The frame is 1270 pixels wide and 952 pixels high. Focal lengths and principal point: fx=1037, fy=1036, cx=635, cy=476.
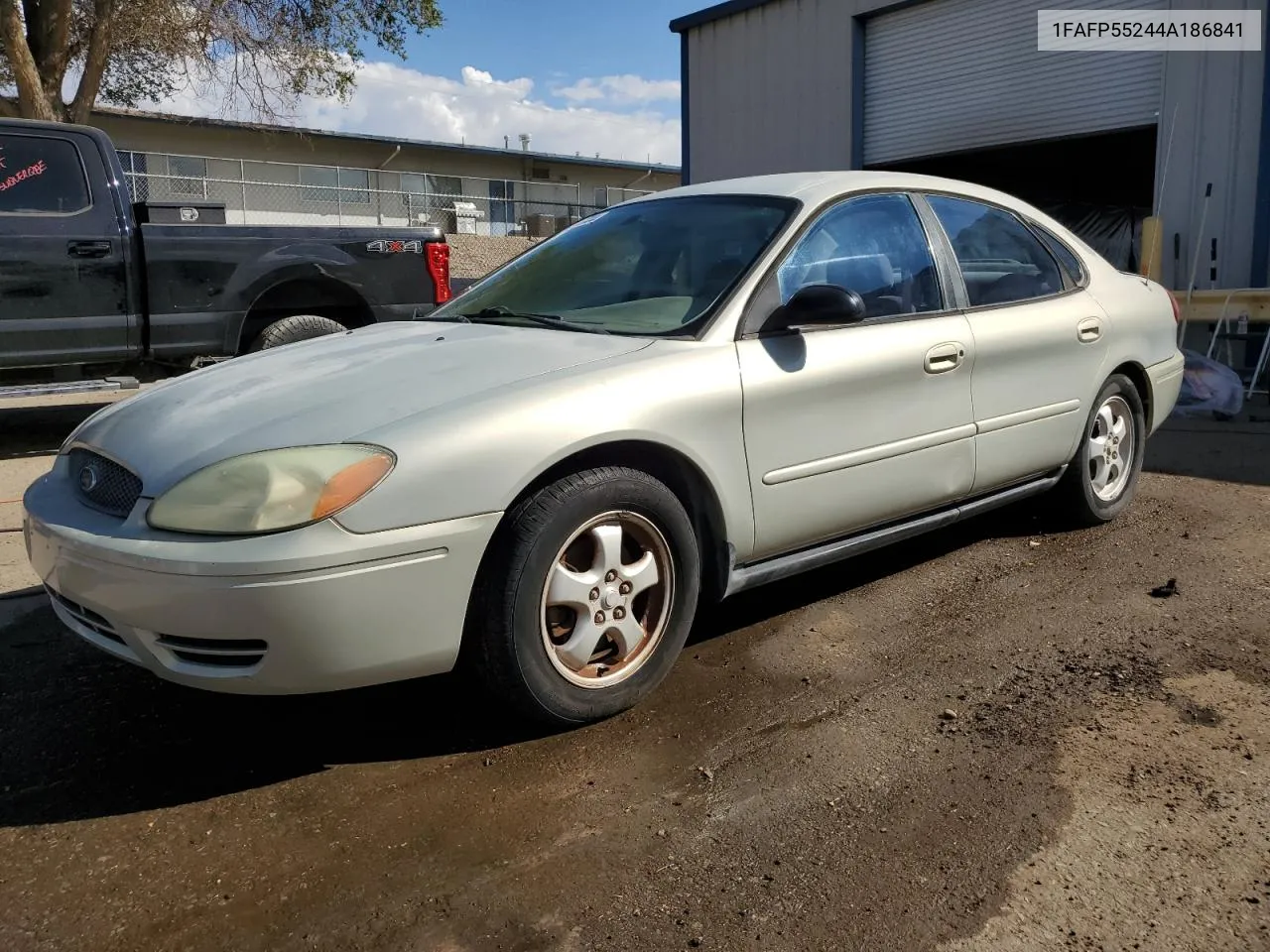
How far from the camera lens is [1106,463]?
4.75 metres

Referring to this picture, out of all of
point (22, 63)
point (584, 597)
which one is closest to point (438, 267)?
point (584, 597)

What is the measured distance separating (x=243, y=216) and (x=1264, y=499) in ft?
77.8

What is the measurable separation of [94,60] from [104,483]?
1501 cm

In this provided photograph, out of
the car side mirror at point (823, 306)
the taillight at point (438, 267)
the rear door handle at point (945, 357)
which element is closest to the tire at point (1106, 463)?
the rear door handle at point (945, 357)

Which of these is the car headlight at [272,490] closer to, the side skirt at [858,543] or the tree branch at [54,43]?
the side skirt at [858,543]

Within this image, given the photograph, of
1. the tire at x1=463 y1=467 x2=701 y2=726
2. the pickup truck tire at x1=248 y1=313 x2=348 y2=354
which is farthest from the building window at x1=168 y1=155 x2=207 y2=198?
the tire at x1=463 y1=467 x2=701 y2=726

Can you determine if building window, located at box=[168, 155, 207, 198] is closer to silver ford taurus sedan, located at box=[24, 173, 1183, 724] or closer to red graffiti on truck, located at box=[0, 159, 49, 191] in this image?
red graffiti on truck, located at box=[0, 159, 49, 191]

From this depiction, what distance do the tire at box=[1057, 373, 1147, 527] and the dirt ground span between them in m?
0.91

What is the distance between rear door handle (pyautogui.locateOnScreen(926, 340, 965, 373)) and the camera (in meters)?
3.69

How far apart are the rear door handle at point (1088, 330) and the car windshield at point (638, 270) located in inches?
63.0

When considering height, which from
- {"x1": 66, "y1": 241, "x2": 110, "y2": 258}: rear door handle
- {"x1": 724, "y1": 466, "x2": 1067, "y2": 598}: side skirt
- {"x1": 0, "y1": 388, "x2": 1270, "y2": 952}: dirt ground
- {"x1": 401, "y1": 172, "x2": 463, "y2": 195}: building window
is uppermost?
{"x1": 401, "y1": 172, "x2": 463, "y2": 195}: building window

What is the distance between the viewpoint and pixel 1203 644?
3418 millimetres

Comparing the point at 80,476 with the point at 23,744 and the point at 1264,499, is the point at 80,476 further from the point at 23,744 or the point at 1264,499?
the point at 1264,499

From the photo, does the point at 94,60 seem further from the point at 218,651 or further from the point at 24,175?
the point at 218,651
